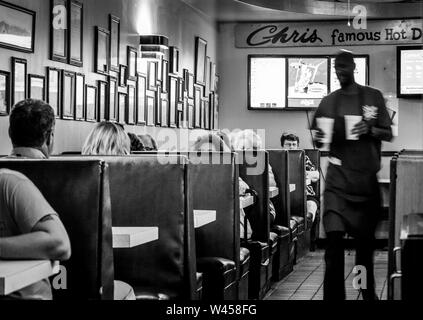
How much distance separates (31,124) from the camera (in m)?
2.98

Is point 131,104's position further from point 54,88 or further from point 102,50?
point 54,88

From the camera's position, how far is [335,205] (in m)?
4.62

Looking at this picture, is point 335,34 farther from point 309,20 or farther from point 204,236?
point 204,236

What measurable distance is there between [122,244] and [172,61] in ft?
17.6

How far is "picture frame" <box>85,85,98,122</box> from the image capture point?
20.3 feet

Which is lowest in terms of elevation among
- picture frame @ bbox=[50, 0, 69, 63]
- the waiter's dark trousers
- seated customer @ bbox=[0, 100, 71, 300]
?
the waiter's dark trousers

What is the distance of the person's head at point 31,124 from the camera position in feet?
9.70

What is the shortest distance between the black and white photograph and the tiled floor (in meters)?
0.04

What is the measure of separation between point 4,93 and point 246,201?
199 cm

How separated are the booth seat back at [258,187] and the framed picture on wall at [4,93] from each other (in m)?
2.09

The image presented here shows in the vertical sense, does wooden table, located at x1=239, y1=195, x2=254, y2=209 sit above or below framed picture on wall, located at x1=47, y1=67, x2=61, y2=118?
below

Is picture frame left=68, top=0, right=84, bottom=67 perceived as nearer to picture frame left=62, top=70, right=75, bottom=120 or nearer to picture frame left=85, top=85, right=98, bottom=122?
picture frame left=62, top=70, right=75, bottom=120

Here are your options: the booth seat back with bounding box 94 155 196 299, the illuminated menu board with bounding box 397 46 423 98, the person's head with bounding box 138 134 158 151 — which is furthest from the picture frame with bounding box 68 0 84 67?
the illuminated menu board with bounding box 397 46 423 98
